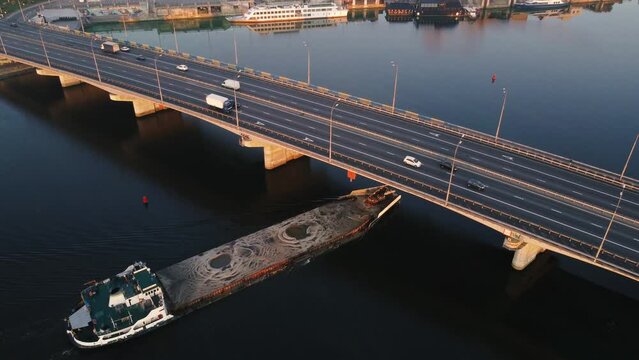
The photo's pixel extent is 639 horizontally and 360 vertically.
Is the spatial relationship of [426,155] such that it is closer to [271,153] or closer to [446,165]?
[446,165]

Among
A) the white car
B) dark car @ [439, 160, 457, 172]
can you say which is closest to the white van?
the white car

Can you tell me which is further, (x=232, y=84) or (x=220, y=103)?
(x=232, y=84)

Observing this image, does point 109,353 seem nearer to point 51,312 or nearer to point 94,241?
point 51,312

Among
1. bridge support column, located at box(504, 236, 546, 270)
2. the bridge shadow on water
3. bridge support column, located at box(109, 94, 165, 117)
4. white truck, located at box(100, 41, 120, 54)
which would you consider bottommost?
the bridge shadow on water

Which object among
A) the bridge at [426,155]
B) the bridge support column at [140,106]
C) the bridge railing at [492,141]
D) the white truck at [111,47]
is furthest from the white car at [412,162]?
the white truck at [111,47]

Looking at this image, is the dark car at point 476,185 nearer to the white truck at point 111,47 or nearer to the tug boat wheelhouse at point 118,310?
the tug boat wheelhouse at point 118,310

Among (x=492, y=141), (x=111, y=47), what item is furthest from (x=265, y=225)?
(x=111, y=47)

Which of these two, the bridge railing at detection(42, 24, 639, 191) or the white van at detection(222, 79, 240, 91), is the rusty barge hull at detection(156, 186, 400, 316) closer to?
the bridge railing at detection(42, 24, 639, 191)
